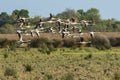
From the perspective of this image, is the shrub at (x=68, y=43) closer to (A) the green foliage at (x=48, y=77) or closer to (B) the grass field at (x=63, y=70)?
(B) the grass field at (x=63, y=70)

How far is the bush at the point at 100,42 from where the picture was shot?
4838cm

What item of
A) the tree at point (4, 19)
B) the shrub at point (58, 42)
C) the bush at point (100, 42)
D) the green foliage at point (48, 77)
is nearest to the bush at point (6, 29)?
the tree at point (4, 19)

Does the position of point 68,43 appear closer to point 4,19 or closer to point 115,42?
point 115,42

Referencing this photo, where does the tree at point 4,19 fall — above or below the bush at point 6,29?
above

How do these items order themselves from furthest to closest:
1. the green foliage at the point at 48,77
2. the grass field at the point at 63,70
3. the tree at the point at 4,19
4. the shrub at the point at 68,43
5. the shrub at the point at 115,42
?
the tree at the point at 4,19 < the shrub at the point at 115,42 < the shrub at the point at 68,43 < the grass field at the point at 63,70 < the green foliage at the point at 48,77

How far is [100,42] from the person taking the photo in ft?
171

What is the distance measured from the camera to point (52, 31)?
56.2 metres

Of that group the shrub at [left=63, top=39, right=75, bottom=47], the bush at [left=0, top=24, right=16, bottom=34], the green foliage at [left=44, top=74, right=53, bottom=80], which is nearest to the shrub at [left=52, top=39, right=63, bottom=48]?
the shrub at [left=63, top=39, right=75, bottom=47]

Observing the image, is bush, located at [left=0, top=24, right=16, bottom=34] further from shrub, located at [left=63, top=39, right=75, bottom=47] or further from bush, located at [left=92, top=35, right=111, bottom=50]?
bush, located at [left=92, top=35, right=111, bottom=50]

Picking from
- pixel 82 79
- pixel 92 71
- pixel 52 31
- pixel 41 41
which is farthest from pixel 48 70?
pixel 52 31

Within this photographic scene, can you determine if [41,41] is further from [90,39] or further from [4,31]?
[4,31]

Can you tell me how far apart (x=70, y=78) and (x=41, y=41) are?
31171 mm

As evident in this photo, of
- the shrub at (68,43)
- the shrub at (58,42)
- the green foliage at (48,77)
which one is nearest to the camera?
the green foliage at (48,77)

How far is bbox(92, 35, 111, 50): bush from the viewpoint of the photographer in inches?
1905
